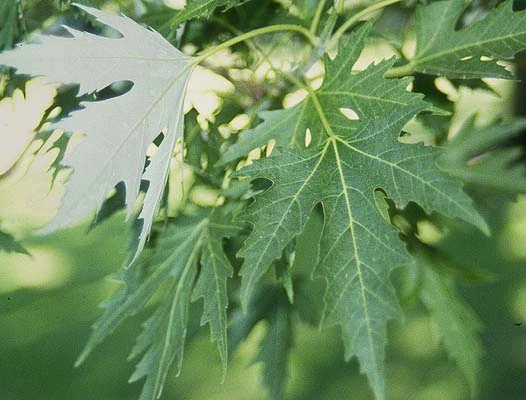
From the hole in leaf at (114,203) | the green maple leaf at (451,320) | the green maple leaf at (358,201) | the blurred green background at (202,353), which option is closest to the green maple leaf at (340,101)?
the green maple leaf at (358,201)

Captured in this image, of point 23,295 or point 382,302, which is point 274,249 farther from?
point 23,295

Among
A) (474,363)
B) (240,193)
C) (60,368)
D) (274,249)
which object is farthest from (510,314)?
(274,249)

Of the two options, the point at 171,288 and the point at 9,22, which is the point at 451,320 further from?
the point at 9,22

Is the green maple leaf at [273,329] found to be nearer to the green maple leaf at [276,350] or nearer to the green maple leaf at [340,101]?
the green maple leaf at [276,350]

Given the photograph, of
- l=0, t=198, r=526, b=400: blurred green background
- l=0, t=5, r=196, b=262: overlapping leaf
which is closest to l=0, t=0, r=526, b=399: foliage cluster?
l=0, t=5, r=196, b=262: overlapping leaf

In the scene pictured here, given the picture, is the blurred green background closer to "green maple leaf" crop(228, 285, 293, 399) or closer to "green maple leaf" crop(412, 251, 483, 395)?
"green maple leaf" crop(228, 285, 293, 399)
